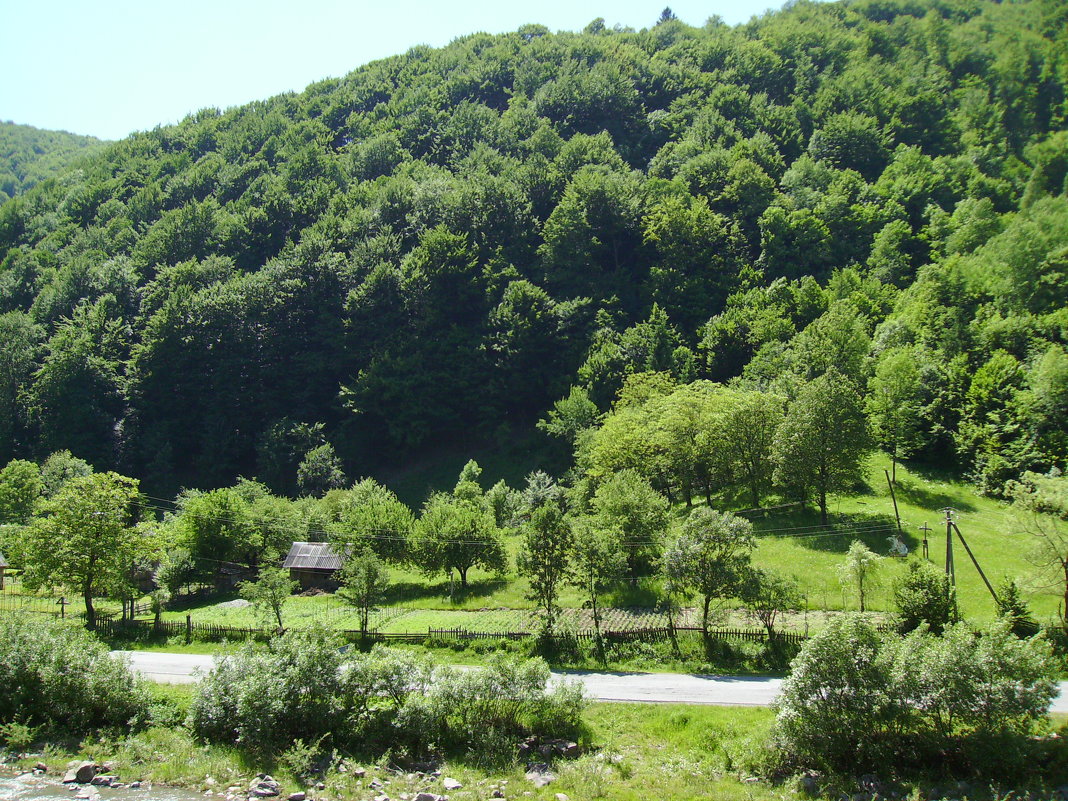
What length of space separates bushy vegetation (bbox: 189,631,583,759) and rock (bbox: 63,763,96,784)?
359 centimetres

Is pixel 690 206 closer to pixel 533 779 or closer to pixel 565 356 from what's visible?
pixel 565 356

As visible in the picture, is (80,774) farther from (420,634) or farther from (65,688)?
(420,634)

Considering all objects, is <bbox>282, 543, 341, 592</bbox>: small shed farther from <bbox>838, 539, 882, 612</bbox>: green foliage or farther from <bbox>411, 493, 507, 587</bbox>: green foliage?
<bbox>838, 539, 882, 612</bbox>: green foliage

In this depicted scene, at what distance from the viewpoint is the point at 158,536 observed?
4719cm

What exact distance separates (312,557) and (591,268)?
52.6m

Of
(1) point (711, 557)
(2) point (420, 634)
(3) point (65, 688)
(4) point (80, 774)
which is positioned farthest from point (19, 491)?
(1) point (711, 557)

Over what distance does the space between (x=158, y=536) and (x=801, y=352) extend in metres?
54.5

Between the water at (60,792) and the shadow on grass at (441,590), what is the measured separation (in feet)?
66.7

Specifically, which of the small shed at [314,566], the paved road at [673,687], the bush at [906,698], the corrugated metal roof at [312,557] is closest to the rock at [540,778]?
the paved road at [673,687]

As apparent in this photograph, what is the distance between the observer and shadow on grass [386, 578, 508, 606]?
144ft

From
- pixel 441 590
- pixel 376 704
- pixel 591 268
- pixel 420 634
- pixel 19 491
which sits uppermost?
pixel 591 268

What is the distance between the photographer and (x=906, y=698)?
2283 cm

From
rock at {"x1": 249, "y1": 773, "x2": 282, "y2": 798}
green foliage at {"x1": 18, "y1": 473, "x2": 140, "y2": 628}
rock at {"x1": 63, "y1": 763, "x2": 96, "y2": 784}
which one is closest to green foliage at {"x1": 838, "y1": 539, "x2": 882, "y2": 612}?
rock at {"x1": 249, "y1": 773, "x2": 282, "y2": 798}

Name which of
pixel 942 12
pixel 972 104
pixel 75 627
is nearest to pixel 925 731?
pixel 75 627
